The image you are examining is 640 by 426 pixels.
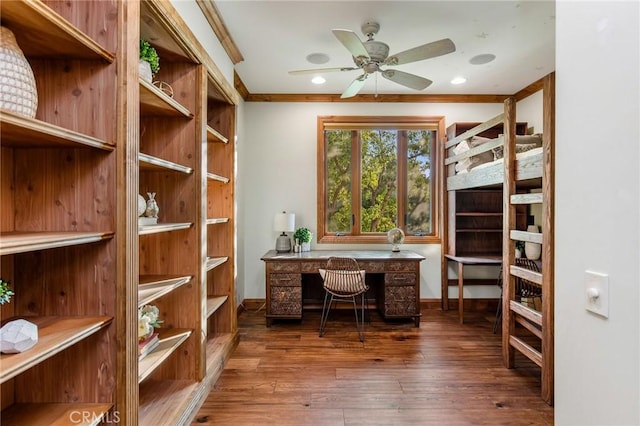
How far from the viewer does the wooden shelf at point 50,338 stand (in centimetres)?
88

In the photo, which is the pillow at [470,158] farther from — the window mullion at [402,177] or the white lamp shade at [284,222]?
the white lamp shade at [284,222]

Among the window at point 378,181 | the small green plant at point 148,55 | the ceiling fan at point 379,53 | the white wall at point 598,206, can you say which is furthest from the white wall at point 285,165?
the white wall at point 598,206

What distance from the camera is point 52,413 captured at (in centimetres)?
121

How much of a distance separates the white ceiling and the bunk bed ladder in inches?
24.9

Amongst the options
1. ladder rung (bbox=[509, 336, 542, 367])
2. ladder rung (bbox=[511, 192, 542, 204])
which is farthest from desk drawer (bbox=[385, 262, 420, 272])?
ladder rung (bbox=[511, 192, 542, 204])

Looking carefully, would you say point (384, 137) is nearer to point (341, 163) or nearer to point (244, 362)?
point (341, 163)

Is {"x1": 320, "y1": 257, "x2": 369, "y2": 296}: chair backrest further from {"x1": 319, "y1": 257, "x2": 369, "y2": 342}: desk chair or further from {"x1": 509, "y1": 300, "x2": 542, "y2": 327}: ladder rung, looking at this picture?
{"x1": 509, "y1": 300, "x2": 542, "y2": 327}: ladder rung

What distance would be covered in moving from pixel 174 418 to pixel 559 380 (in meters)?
1.84

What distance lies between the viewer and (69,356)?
1.26 m

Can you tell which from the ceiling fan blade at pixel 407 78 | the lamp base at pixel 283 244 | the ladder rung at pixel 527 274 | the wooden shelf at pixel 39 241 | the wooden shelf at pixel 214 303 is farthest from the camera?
the lamp base at pixel 283 244

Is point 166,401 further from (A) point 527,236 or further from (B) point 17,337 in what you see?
(A) point 527,236

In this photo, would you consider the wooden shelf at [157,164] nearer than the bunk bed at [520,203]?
Yes

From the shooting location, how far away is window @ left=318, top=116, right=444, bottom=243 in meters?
4.30

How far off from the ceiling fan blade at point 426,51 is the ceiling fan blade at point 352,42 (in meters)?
0.25
